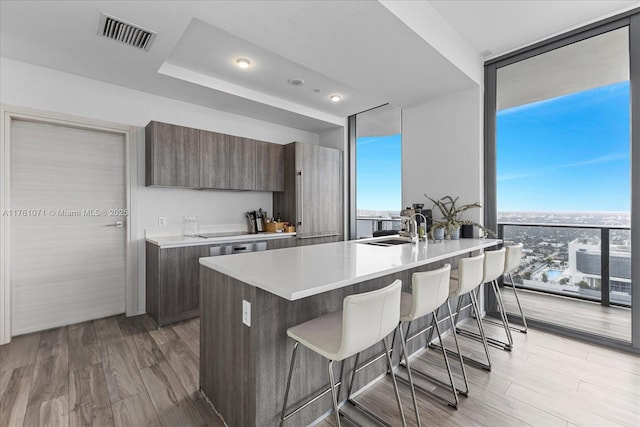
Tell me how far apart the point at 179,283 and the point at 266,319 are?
204cm

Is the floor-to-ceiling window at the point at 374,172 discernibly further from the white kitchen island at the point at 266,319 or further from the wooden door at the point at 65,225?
the wooden door at the point at 65,225

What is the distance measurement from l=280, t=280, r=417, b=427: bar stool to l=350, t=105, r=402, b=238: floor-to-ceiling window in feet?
11.2

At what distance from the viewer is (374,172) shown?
5.15 m

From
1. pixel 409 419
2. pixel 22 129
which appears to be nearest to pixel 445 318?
pixel 409 419

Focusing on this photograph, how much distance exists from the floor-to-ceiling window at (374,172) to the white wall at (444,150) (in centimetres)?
88

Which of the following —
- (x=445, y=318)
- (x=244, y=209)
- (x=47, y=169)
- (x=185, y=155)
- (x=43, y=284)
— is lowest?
(x=445, y=318)

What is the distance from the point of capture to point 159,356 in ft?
7.73

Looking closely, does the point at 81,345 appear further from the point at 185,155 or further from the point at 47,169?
the point at 185,155

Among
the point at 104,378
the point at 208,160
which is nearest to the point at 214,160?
the point at 208,160

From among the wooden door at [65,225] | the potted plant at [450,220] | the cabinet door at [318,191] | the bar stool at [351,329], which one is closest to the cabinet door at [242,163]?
the cabinet door at [318,191]

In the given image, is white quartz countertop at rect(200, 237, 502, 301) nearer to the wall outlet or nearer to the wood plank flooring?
the wall outlet

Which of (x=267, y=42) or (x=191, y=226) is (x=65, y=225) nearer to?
(x=191, y=226)

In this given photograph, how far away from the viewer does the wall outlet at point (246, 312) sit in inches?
55.6

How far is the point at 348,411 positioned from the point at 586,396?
1.57 metres
